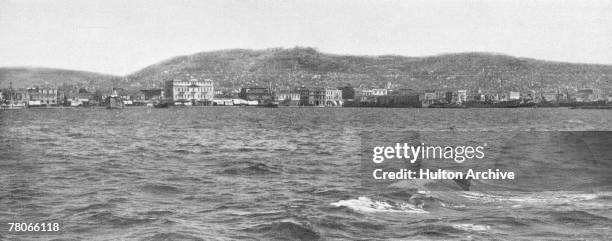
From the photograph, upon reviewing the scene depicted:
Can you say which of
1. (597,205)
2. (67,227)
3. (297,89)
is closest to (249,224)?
(67,227)

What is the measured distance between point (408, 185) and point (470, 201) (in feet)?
5.79

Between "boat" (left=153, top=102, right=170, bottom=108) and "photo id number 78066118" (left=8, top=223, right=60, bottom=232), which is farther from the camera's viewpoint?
"boat" (left=153, top=102, right=170, bottom=108)

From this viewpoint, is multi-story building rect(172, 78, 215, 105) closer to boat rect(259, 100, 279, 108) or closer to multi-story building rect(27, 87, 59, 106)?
boat rect(259, 100, 279, 108)

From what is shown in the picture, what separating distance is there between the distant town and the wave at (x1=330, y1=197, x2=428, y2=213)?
142562 mm

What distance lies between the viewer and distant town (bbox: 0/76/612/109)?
156 m

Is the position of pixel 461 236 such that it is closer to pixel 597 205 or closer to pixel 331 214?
pixel 331 214

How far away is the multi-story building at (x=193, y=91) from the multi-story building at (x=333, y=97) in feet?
93.6

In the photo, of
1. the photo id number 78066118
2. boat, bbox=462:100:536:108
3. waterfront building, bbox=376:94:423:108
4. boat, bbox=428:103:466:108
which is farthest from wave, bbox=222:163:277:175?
boat, bbox=462:100:536:108

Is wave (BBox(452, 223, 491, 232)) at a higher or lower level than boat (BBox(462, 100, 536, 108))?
higher

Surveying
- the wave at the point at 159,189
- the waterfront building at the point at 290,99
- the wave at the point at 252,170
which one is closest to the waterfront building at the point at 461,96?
the waterfront building at the point at 290,99

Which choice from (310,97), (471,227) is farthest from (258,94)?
(471,227)

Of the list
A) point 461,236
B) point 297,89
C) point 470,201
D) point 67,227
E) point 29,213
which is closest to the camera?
point 461,236

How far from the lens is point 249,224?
10617 millimetres

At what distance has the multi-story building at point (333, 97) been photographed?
16812 centimetres
